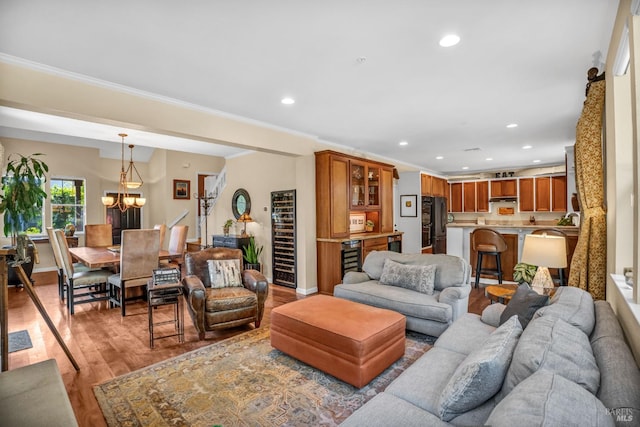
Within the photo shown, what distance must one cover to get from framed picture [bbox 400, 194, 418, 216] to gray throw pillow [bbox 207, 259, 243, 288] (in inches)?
212

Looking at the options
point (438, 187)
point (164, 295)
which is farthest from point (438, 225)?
point (164, 295)

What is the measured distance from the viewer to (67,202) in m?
7.52

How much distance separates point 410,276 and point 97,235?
5676mm

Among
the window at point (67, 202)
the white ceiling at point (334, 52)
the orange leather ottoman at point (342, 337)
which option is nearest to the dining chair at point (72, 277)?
the white ceiling at point (334, 52)

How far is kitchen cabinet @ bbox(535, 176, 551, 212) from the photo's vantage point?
324 inches

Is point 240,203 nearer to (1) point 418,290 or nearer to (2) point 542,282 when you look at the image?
(1) point 418,290

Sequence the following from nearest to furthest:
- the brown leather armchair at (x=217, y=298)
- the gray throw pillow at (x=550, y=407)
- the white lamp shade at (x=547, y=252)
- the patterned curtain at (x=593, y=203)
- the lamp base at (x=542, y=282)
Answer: the gray throw pillow at (x=550, y=407), the patterned curtain at (x=593, y=203), the white lamp shade at (x=547, y=252), the lamp base at (x=542, y=282), the brown leather armchair at (x=217, y=298)

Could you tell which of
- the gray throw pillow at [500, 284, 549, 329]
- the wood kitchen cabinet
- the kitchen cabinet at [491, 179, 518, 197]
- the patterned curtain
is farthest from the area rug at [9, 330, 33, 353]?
the kitchen cabinet at [491, 179, 518, 197]

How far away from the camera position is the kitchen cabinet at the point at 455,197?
9.65m

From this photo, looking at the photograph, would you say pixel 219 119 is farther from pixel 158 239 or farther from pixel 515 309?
pixel 515 309

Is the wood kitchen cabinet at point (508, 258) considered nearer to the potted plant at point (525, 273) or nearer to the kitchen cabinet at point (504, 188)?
the potted plant at point (525, 273)

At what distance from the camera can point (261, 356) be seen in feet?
9.30

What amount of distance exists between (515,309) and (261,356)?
2080 mm

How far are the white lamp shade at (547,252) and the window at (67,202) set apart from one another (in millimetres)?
9128
